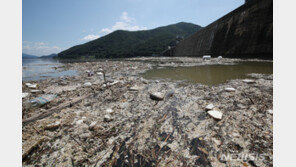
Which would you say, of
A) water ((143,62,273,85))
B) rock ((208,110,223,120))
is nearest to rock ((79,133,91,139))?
rock ((208,110,223,120))

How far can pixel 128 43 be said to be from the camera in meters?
92.1

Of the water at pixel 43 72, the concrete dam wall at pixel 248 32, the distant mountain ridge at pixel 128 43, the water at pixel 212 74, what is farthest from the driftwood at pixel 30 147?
the distant mountain ridge at pixel 128 43

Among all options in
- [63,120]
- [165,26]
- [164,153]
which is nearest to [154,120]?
[164,153]

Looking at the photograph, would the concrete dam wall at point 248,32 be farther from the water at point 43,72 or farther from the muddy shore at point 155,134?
the water at point 43,72

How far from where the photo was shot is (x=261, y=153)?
1.08 metres

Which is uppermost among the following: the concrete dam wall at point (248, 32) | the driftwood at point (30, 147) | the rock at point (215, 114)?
the concrete dam wall at point (248, 32)

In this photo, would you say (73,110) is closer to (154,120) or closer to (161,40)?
(154,120)

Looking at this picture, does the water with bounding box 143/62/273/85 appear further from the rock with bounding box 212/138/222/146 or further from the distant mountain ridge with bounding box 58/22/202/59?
the distant mountain ridge with bounding box 58/22/202/59

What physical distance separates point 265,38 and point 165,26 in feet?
387

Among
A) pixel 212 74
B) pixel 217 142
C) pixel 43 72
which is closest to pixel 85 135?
pixel 217 142

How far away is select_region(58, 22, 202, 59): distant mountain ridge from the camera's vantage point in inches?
2822

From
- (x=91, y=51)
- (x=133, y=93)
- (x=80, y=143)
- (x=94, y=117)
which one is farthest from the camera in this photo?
(x=91, y=51)

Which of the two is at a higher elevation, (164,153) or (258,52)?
(258,52)

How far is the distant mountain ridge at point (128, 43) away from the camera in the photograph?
235 ft
